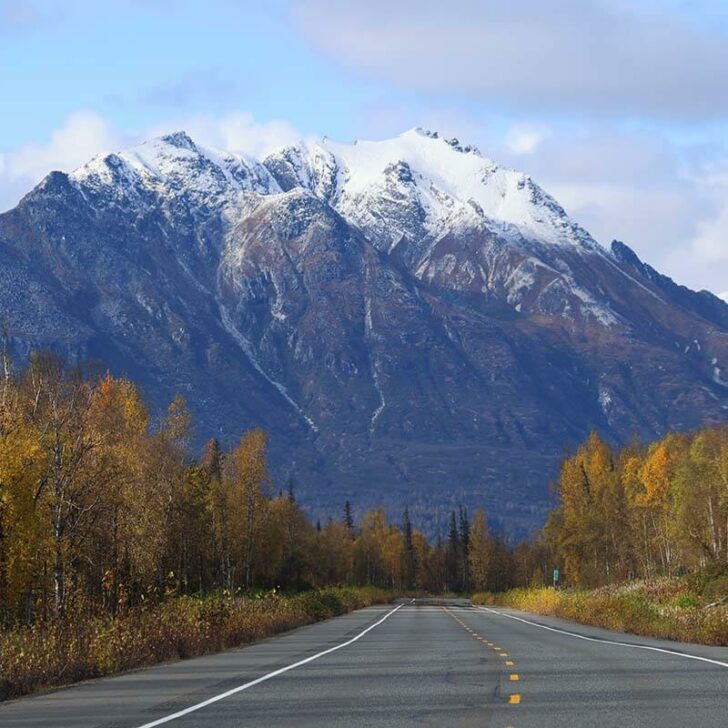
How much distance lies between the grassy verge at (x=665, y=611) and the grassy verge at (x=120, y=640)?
42.1ft

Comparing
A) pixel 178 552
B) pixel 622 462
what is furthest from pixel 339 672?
pixel 622 462

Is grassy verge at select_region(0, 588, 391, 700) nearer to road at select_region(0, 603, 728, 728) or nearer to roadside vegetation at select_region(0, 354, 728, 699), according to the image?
roadside vegetation at select_region(0, 354, 728, 699)

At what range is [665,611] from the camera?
4862 cm

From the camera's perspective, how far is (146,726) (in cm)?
1689

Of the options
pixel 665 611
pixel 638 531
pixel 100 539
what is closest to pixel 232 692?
pixel 665 611

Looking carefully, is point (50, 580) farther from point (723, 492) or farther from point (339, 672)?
point (723, 492)

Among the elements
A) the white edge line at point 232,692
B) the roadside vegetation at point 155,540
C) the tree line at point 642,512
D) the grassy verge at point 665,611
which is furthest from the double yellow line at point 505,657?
the tree line at point 642,512

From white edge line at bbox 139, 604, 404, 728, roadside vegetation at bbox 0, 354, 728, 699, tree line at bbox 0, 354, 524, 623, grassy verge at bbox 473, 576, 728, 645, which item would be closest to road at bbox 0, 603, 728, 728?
white edge line at bbox 139, 604, 404, 728

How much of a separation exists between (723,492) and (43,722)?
276ft

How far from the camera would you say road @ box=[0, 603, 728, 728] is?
17500 mm

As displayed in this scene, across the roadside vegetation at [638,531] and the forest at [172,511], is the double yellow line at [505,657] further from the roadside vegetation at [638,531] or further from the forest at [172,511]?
the forest at [172,511]

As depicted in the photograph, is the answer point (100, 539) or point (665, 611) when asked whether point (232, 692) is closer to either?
point (665, 611)

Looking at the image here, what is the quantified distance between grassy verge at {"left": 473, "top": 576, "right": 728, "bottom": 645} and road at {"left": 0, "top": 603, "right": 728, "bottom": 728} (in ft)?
14.0

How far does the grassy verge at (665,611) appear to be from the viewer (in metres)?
38.5
